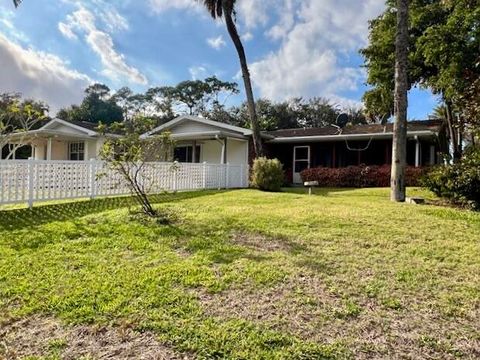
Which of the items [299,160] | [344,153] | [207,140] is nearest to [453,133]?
[344,153]

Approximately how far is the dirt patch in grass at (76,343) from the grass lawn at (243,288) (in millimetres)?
13

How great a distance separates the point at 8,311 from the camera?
12.6ft

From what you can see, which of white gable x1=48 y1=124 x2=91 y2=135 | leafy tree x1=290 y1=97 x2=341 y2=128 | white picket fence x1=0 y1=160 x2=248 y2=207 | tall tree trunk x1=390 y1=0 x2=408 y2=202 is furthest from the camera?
leafy tree x1=290 y1=97 x2=341 y2=128

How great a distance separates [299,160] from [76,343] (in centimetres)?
1969

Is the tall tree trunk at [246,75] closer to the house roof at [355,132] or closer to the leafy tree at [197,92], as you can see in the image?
the house roof at [355,132]

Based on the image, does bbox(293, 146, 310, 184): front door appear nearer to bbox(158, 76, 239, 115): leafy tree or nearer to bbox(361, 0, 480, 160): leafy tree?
bbox(361, 0, 480, 160): leafy tree

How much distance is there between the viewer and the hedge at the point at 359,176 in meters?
17.9

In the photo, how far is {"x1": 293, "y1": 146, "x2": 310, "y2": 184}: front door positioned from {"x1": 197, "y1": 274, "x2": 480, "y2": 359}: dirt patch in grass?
704 inches

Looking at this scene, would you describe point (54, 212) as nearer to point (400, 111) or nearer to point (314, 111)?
point (400, 111)

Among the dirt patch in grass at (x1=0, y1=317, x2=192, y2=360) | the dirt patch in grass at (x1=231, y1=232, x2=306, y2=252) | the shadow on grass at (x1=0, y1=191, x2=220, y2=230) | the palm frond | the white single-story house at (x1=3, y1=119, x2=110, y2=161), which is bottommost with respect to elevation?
the dirt patch in grass at (x1=0, y1=317, x2=192, y2=360)

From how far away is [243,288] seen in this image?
13.9 ft

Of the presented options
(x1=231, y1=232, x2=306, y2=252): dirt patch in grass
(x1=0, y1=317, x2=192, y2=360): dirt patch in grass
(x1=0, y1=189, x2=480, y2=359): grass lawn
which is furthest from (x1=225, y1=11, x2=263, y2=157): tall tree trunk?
(x1=0, y1=317, x2=192, y2=360): dirt patch in grass

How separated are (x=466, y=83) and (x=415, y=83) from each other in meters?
6.52

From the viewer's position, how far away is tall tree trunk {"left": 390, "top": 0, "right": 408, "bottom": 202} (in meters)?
10.2
